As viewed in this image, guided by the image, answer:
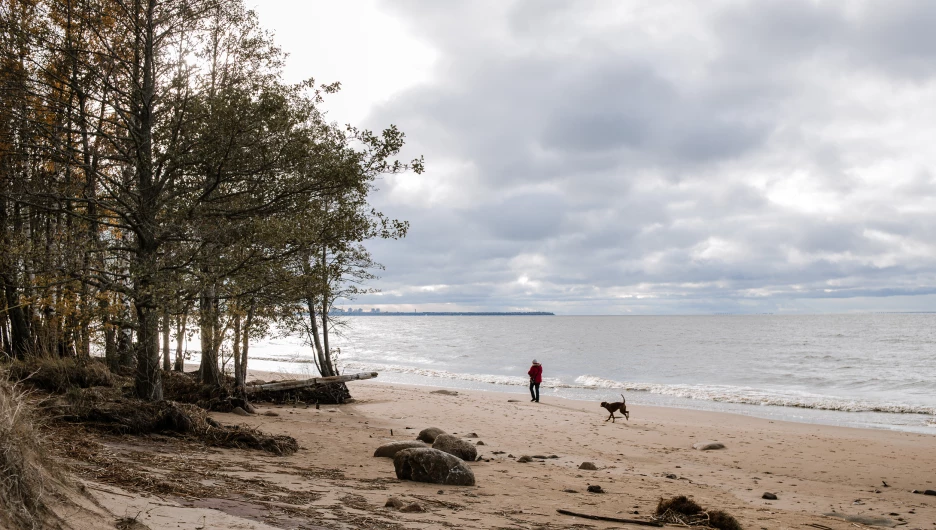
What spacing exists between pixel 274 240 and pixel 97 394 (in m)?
4.40

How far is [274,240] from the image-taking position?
11.6m

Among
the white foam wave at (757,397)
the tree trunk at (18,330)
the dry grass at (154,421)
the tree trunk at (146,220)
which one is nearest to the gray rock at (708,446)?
Result: the dry grass at (154,421)

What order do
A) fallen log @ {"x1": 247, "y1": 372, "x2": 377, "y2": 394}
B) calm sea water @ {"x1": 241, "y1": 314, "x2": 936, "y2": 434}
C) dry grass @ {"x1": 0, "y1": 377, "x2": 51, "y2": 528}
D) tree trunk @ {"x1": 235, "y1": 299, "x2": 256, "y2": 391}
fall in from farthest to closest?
calm sea water @ {"x1": 241, "y1": 314, "x2": 936, "y2": 434} → fallen log @ {"x1": 247, "y1": 372, "x2": 377, "y2": 394} → tree trunk @ {"x1": 235, "y1": 299, "x2": 256, "y2": 391} → dry grass @ {"x1": 0, "y1": 377, "x2": 51, "y2": 528}

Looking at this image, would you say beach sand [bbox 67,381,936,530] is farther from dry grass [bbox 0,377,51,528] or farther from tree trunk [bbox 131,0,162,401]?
tree trunk [bbox 131,0,162,401]

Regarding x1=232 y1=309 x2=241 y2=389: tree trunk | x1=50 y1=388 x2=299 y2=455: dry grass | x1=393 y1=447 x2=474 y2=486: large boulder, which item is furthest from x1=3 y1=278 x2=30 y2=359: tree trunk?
x1=393 y1=447 x2=474 y2=486: large boulder

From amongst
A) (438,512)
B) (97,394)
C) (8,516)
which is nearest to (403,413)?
(97,394)

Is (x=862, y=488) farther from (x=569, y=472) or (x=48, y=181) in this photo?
(x=48, y=181)

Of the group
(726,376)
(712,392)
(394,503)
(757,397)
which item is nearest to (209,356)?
(394,503)

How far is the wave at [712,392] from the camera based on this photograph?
85.8 feet

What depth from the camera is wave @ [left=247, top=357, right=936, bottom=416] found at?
85.8 feet

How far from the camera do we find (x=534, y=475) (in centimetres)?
1116

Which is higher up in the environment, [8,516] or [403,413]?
[8,516]

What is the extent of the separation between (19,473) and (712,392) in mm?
32470

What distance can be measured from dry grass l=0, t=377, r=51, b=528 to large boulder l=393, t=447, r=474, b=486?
589cm
